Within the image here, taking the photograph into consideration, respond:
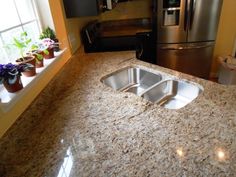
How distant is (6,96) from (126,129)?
0.62 metres

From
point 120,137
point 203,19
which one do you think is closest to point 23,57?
point 120,137

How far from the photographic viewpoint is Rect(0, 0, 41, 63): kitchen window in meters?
1.06

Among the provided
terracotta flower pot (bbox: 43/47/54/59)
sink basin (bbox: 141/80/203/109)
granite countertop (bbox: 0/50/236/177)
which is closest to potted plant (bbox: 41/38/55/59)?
terracotta flower pot (bbox: 43/47/54/59)

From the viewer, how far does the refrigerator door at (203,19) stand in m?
2.39

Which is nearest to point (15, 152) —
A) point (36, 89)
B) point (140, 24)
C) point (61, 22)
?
point (36, 89)

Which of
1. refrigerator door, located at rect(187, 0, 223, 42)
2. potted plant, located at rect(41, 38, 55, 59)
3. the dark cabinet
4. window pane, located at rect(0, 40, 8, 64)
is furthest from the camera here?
refrigerator door, located at rect(187, 0, 223, 42)

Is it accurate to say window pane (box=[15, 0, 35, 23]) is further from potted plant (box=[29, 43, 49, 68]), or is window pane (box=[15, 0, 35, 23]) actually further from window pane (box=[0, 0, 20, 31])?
potted plant (box=[29, 43, 49, 68])

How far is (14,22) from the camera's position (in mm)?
1160

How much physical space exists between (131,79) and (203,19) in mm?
1628

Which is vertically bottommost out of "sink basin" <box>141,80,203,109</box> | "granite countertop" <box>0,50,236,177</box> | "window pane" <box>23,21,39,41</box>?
"sink basin" <box>141,80,203,109</box>

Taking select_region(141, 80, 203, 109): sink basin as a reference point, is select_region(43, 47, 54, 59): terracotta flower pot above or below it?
above

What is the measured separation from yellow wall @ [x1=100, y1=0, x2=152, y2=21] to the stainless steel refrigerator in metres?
0.56

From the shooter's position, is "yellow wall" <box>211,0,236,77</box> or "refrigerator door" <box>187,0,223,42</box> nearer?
"refrigerator door" <box>187,0,223,42</box>

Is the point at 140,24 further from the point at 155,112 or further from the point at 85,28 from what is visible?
the point at 155,112
